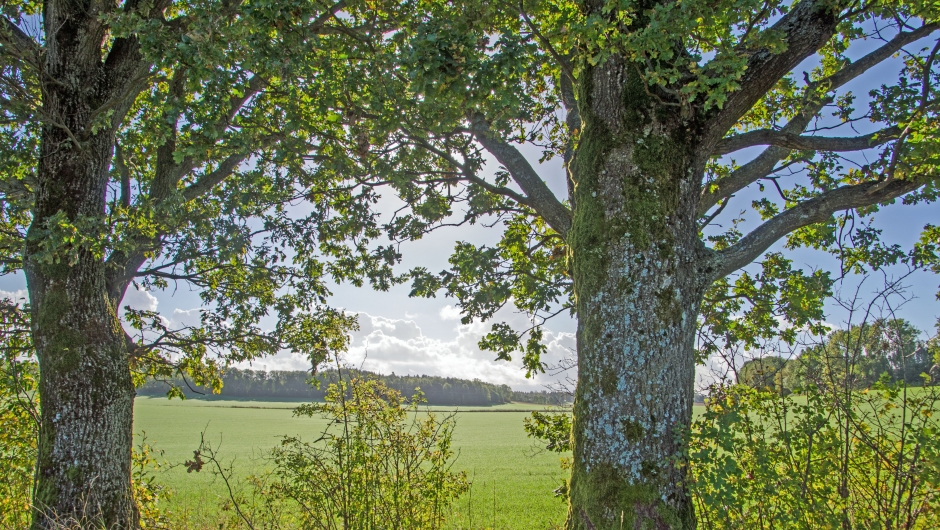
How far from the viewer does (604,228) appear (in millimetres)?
4328

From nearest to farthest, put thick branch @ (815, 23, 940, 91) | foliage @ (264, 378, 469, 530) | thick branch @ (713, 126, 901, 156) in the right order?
1. foliage @ (264, 378, 469, 530)
2. thick branch @ (713, 126, 901, 156)
3. thick branch @ (815, 23, 940, 91)

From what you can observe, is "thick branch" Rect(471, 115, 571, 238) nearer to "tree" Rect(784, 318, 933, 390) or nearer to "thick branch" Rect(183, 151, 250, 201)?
"tree" Rect(784, 318, 933, 390)

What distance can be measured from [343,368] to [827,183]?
805 centimetres

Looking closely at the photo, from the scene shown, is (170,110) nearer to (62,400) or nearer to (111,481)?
(62,400)

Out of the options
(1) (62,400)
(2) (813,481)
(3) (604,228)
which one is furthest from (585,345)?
(1) (62,400)

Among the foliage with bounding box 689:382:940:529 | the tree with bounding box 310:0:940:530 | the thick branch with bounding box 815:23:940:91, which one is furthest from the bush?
the thick branch with bounding box 815:23:940:91

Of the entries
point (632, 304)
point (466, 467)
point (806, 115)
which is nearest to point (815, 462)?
point (632, 304)

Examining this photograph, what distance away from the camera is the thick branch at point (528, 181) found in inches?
253

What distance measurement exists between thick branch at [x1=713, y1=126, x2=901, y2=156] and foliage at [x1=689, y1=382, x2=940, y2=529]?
2551 mm

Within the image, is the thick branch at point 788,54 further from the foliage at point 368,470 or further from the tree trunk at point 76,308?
the tree trunk at point 76,308

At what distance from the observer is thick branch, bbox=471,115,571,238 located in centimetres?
644

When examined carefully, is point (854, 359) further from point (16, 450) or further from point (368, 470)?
point (16, 450)

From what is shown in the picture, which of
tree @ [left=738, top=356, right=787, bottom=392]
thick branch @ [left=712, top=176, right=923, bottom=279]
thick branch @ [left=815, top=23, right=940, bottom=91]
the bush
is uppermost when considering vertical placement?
thick branch @ [left=815, top=23, right=940, bottom=91]

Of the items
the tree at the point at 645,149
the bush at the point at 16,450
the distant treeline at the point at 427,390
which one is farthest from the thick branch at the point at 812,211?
the distant treeline at the point at 427,390
